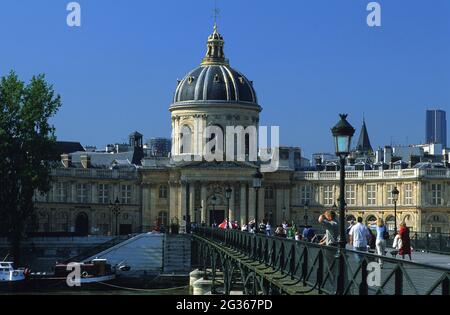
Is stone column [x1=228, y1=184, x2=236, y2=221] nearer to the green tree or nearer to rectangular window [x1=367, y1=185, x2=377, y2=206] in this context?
rectangular window [x1=367, y1=185, x2=377, y2=206]

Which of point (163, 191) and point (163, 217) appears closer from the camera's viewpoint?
point (163, 217)

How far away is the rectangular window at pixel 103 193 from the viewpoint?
354ft

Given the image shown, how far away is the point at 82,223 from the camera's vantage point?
106312mm

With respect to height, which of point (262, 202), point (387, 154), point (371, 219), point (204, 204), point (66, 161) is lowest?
point (371, 219)

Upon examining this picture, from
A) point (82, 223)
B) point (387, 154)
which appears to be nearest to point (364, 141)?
point (387, 154)

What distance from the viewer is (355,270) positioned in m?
19.1

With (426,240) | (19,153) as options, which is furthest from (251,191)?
(426,240)

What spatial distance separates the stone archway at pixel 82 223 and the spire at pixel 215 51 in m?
23.0

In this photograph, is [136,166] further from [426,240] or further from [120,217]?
[426,240]

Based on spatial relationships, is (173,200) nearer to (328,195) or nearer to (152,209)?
(152,209)

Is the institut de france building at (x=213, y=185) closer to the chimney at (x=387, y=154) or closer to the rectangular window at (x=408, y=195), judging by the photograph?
the rectangular window at (x=408, y=195)

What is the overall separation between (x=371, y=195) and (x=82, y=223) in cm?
2942

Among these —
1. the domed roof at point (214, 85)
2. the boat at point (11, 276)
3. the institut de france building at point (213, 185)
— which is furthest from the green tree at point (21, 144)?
the domed roof at point (214, 85)
